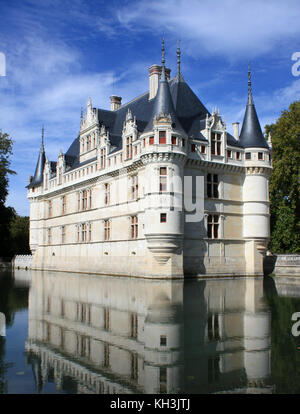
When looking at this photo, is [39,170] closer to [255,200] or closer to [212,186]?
[212,186]

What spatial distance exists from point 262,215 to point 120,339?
78.3ft

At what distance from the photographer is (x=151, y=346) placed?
834 cm

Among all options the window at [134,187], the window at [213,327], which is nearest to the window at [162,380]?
the window at [213,327]

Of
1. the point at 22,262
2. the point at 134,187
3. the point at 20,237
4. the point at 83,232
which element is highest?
the point at 134,187

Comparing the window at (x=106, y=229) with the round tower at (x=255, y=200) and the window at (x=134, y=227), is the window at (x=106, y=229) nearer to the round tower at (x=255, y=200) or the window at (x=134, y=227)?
the window at (x=134, y=227)

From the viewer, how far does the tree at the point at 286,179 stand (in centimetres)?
3622

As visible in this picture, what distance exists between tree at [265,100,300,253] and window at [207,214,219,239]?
895cm

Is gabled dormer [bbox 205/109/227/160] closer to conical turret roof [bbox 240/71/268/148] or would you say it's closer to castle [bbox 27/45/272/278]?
castle [bbox 27/45/272/278]

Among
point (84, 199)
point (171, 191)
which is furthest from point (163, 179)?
point (84, 199)

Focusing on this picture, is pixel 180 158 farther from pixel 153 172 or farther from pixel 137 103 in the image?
pixel 137 103

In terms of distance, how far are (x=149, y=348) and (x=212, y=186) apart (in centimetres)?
2259

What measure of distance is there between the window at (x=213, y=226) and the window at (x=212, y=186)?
1.46 metres

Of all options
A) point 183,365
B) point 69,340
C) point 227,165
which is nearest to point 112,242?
point 227,165

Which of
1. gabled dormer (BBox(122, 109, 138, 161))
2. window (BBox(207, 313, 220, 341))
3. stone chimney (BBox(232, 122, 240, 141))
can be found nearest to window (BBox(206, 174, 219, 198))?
gabled dormer (BBox(122, 109, 138, 161))
